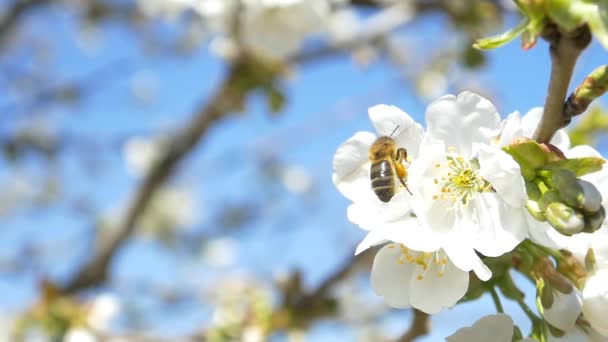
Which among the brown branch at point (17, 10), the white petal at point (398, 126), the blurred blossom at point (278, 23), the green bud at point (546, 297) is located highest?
the brown branch at point (17, 10)

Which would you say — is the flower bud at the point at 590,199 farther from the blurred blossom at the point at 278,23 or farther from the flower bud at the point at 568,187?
the blurred blossom at the point at 278,23

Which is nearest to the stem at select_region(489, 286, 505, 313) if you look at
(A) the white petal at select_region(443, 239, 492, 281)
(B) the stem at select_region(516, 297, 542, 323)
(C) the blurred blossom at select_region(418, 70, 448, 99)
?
(B) the stem at select_region(516, 297, 542, 323)

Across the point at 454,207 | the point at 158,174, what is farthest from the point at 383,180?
the point at 158,174

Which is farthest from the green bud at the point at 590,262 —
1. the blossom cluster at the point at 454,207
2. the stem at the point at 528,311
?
the stem at the point at 528,311

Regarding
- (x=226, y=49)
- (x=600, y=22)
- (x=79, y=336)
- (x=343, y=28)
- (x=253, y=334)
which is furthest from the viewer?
(x=343, y=28)

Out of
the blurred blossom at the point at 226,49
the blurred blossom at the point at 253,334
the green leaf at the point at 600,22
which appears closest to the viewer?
the green leaf at the point at 600,22

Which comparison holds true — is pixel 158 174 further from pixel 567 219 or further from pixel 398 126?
pixel 567 219
